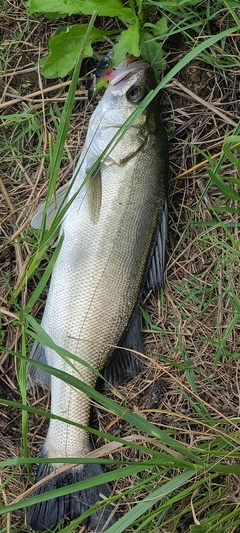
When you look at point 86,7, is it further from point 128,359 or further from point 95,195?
point 128,359

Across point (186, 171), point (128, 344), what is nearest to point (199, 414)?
point (128, 344)

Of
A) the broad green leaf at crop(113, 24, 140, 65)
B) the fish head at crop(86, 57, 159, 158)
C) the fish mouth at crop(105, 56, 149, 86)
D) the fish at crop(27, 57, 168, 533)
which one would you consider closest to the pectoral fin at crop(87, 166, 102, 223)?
the fish at crop(27, 57, 168, 533)

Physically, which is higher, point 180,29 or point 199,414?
point 180,29

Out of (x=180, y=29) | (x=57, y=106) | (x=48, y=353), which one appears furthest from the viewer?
(x=57, y=106)

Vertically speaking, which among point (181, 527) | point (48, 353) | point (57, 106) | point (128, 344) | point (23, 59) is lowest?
point (181, 527)

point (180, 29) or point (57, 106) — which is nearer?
point (180, 29)

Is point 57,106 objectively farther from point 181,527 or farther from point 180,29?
point 181,527

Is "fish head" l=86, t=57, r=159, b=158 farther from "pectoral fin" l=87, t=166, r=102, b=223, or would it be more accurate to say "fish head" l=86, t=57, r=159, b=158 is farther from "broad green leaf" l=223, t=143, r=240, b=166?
"broad green leaf" l=223, t=143, r=240, b=166
